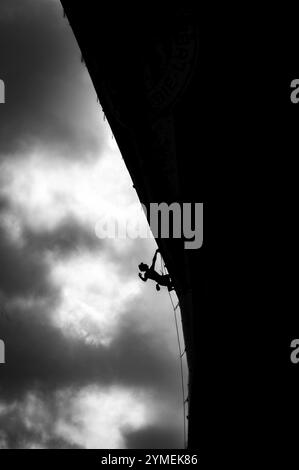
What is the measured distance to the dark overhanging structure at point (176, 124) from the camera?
13211mm

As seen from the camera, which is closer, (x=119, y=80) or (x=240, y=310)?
(x=240, y=310)

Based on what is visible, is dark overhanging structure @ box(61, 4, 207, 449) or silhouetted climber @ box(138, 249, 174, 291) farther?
silhouetted climber @ box(138, 249, 174, 291)

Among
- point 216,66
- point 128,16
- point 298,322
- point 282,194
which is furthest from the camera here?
point 128,16

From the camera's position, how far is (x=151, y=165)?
14094 millimetres

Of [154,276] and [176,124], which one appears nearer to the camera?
[176,124]

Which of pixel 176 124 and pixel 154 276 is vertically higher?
pixel 176 124

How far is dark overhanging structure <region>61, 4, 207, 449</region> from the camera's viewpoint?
13211 mm

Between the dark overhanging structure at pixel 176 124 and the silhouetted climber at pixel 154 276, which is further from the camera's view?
the silhouetted climber at pixel 154 276

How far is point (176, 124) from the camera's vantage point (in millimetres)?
13641

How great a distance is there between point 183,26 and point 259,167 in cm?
459

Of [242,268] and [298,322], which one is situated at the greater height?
[242,268]
